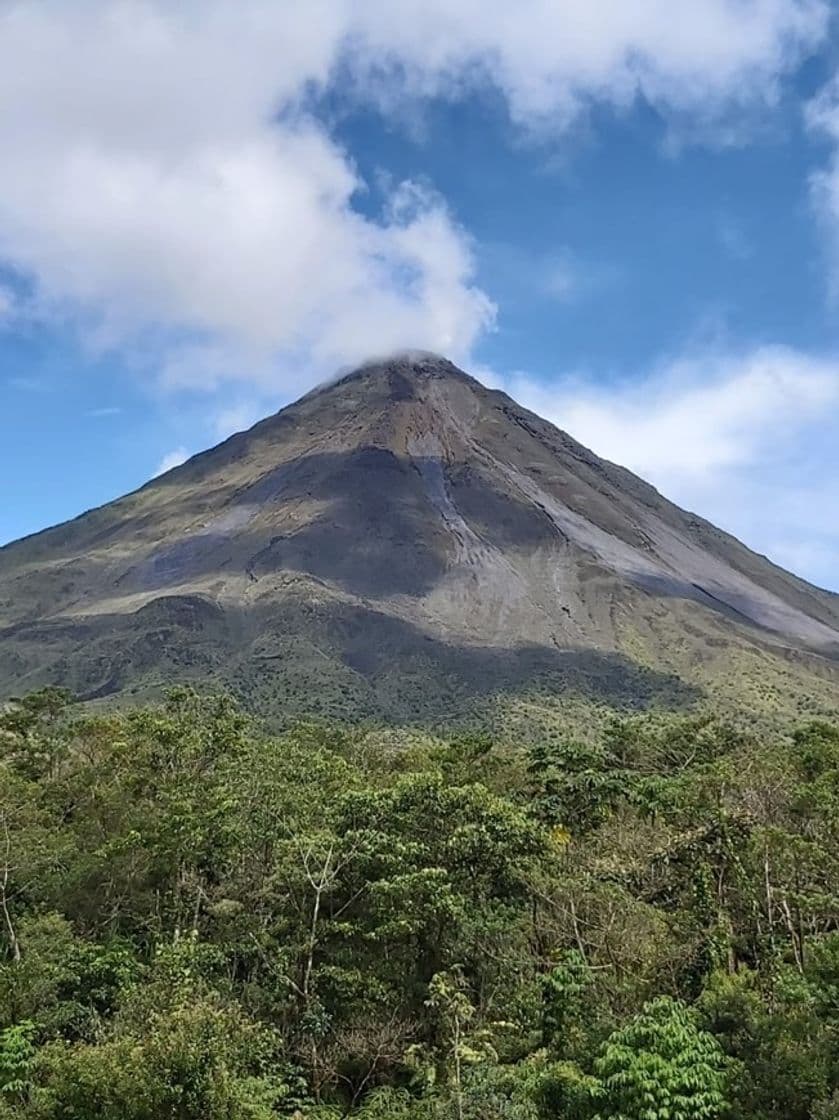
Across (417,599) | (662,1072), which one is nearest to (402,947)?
(662,1072)

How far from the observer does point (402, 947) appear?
19.1 metres

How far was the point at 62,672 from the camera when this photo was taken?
412 feet

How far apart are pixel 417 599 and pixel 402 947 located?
423 feet

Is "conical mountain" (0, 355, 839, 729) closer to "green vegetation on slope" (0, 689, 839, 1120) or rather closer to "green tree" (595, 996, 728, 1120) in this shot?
"green vegetation on slope" (0, 689, 839, 1120)

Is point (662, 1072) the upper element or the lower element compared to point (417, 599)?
lower

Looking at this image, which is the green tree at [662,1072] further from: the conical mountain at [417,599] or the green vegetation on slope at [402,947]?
the conical mountain at [417,599]

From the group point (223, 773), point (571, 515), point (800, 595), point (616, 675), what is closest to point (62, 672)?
point (616, 675)

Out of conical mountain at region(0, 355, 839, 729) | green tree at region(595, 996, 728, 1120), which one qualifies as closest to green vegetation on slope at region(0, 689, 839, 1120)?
green tree at region(595, 996, 728, 1120)

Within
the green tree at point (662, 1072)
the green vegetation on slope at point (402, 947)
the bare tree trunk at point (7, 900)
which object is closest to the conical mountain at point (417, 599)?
the green vegetation on slope at point (402, 947)

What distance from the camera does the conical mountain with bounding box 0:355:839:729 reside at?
11106cm

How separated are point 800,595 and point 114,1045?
19216 centimetres

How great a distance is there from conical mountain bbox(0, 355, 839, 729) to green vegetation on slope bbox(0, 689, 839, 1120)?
70.5 m

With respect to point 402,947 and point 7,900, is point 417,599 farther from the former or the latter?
point 402,947

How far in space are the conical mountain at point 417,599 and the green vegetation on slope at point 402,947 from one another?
231ft
